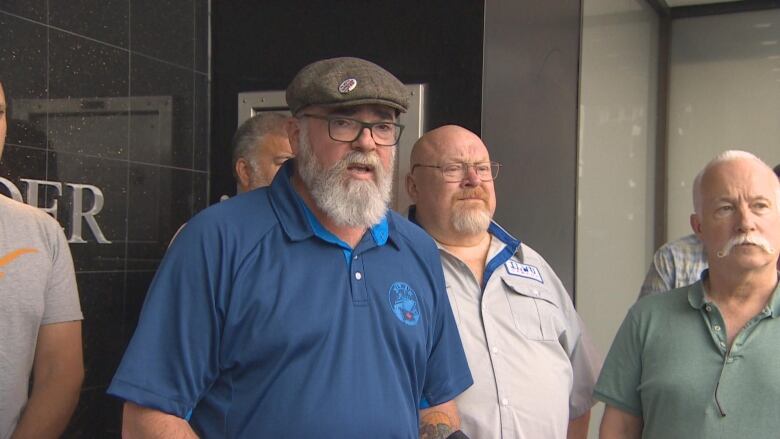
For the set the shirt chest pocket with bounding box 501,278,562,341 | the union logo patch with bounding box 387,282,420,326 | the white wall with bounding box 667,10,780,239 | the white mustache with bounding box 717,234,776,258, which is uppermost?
the white wall with bounding box 667,10,780,239

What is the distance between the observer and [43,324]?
8.55 ft

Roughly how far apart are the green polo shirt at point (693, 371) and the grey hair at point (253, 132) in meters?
1.60

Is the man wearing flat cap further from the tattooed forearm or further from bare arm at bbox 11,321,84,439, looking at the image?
bare arm at bbox 11,321,84,439

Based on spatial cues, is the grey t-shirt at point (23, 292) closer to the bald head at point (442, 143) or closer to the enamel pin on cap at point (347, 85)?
the enamel pin on cap at point (347, 85)

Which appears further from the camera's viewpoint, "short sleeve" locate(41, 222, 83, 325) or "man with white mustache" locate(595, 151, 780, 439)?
"short sleeve" locate(41, 222, 83, 325)

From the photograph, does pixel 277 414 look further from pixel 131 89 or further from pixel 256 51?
pixel 256 51

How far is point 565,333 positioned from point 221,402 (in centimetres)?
128

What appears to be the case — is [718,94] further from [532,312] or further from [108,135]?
[108,135]

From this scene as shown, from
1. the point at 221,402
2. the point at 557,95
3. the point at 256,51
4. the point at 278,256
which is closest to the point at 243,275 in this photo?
the point at 278,256

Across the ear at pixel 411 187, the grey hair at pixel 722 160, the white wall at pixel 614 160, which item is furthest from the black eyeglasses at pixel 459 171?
the white wall at pixel 614 160

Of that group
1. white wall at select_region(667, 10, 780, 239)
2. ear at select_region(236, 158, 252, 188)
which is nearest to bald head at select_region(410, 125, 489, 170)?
ear at select_region(236, 158, 252, 188)

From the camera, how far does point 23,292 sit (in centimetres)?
248

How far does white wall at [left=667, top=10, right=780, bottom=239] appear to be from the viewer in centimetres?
557

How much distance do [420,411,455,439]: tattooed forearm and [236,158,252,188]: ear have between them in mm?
1453
